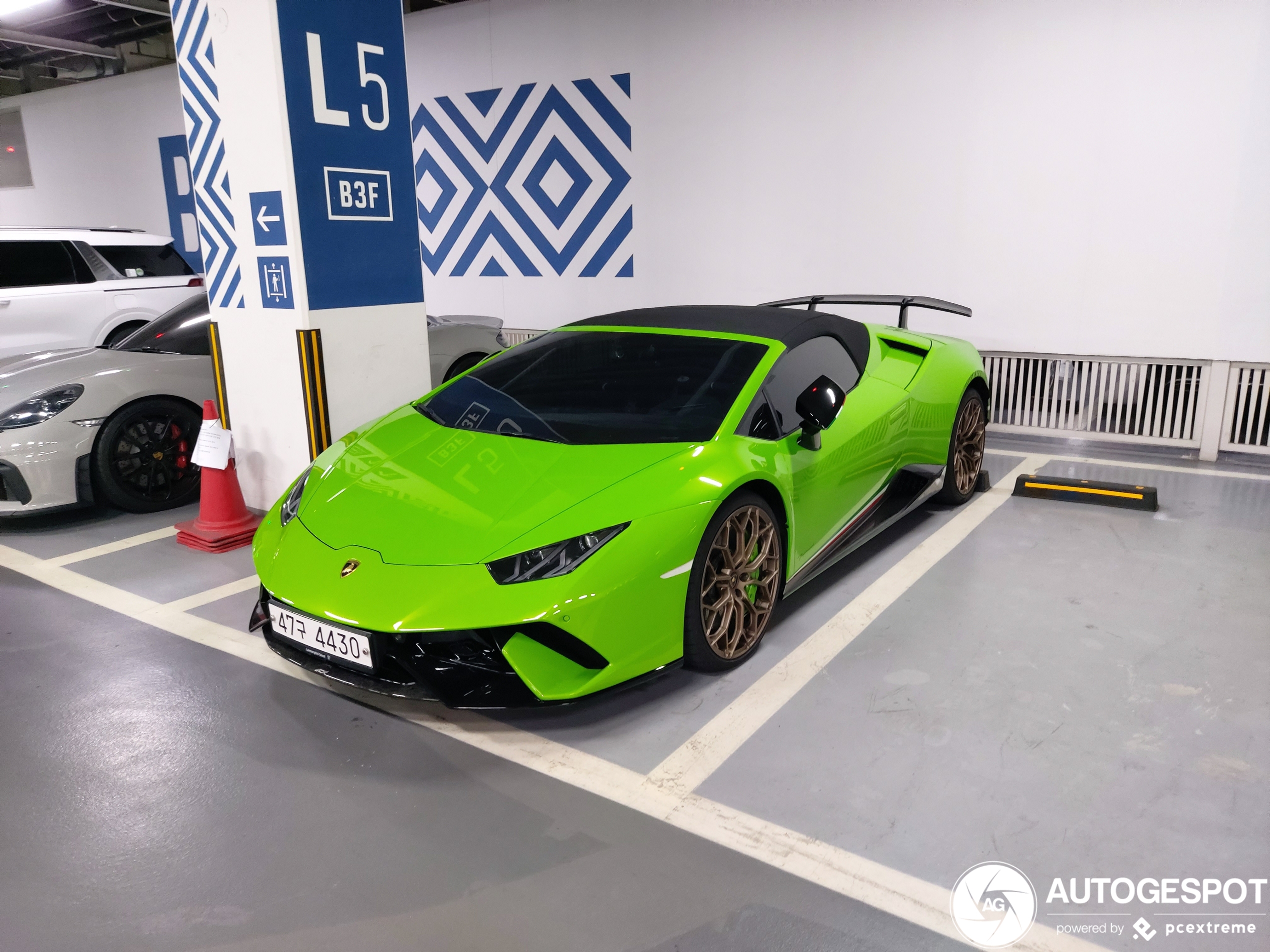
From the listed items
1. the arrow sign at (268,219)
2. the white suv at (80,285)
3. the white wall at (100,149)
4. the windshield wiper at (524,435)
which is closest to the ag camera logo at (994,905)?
the windshield wiper at (524,435)

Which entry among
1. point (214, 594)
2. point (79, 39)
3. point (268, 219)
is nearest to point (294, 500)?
point (214, 594)

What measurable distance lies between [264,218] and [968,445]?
3.59 metres

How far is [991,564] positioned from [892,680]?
1.25 meters

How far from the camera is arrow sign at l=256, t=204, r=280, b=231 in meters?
3.96

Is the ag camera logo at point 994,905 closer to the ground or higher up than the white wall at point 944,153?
closer to the ground

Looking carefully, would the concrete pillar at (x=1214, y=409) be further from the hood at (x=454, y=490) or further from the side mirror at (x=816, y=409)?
the hood at (x=454, y=490)

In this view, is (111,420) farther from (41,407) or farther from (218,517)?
(218,517)

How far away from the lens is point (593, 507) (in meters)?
2.49

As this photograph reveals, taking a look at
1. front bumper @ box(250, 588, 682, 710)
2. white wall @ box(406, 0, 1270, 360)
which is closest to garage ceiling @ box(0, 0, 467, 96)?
white wall @ box(406, 0, 1270, 360)

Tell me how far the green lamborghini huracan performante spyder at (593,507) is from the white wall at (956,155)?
275cm

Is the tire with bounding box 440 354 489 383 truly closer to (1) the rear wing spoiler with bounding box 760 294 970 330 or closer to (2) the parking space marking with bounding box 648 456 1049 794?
(1) the rear wing spoiler with bounding box 760 294 970 330

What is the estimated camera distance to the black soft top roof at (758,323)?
331 centimetres

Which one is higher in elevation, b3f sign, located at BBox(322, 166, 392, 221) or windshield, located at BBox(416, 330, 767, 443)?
b3f sign, located at BBox(322, 166, 392, 221)

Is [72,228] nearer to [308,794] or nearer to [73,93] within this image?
[73,93]
